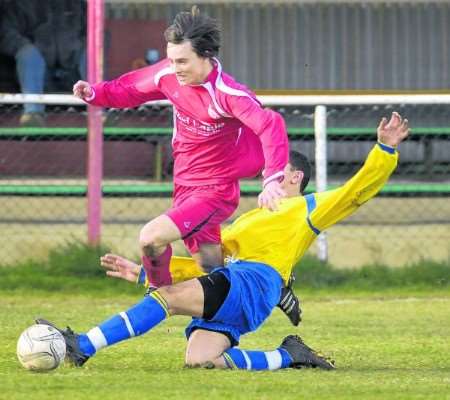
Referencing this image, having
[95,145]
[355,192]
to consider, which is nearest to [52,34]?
[95,145]

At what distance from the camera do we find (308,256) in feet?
37.8

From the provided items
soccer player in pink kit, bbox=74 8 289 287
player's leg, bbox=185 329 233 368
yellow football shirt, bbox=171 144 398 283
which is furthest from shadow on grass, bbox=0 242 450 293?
player's leg, bbox=185 329 233 368

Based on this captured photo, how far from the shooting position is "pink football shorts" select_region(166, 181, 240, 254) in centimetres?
749

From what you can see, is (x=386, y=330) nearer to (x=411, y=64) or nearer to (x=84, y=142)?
(x=84, y=142)

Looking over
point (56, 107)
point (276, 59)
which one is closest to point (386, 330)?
point (56, 107)

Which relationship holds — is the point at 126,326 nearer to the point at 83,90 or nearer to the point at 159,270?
the point at 159,270

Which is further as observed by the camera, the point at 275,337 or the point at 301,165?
the point at 275,337

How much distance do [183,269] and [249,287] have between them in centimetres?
64

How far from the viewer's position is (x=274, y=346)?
28.1 feet

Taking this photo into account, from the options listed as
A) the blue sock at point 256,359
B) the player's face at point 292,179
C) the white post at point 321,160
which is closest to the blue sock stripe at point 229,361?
the blue sock at point 256,359

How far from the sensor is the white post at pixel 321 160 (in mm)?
11508

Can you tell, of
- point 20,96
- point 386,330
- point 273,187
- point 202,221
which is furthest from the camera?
point 20,96

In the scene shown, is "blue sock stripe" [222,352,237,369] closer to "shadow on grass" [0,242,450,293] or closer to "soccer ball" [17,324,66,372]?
"soccer ball" [17,324,66,372]

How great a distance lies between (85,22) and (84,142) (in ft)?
5.84
